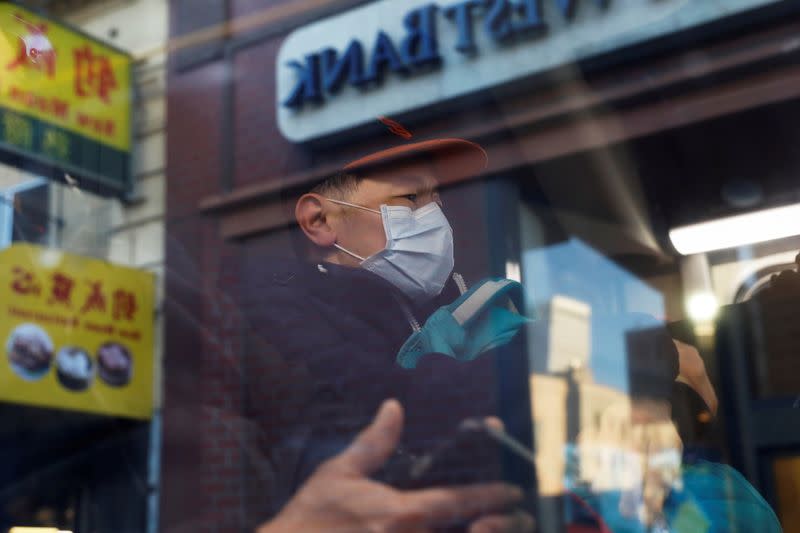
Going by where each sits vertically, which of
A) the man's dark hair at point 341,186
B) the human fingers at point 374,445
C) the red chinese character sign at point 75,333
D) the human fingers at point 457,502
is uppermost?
the red chinese character sign at point 75,333

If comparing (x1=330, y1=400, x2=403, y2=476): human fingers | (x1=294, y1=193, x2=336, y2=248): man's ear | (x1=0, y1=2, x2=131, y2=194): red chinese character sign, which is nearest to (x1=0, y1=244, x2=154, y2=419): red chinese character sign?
(x1=0, y1=2, x2=131, y2=194): red chinese character sign

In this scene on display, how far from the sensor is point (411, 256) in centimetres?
128

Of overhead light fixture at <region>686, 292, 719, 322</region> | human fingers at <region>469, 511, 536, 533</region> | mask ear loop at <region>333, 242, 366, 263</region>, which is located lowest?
human fingers at <region>469, 511, 536, 533</region>

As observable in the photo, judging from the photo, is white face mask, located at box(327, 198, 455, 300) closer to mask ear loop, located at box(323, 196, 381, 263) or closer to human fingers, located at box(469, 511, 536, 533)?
mask ear loop, located at box(323, 196, 381, 263)

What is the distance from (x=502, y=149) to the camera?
12.5ft

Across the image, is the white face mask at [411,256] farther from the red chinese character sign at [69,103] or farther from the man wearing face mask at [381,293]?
the red chinese character sign at [69,103]

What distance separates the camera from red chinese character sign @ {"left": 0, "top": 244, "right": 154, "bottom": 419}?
4.06m

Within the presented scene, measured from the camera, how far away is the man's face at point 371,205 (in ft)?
4.27

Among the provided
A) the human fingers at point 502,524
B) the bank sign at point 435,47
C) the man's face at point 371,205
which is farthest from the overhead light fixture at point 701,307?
the bank sign at point 435,47

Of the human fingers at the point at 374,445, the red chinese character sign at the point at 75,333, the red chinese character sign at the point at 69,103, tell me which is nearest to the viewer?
the human fingers at the point at 374,445

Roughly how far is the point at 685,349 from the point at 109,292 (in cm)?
346

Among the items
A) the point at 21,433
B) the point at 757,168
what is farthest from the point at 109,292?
the point at 757,168

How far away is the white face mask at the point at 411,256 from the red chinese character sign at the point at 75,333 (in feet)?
10.3

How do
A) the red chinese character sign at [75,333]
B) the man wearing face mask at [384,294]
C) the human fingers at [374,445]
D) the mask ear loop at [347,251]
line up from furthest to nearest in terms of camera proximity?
1. the red chinese character sign at [75,333]
2. the mask ear loop at [347,251]
3. the man wearing face mask at [384,294]
4. the human fingers at [374,445]
